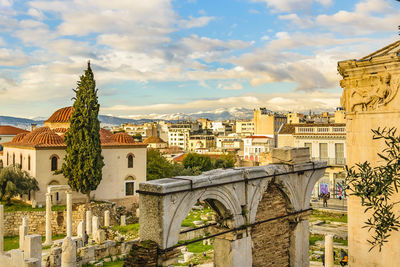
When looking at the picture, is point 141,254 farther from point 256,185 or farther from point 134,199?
point 134,199

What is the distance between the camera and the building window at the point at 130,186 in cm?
3148

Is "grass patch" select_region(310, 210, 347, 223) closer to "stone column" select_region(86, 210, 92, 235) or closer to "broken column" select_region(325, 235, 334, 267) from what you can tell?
"broken column" select_region(325, 235, 334, 267)

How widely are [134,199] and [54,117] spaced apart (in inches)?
391

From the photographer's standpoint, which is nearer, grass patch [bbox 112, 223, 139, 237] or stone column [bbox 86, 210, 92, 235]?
grass patch [bbox 112, 223, 139, 237]

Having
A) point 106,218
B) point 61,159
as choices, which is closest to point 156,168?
point 61,159

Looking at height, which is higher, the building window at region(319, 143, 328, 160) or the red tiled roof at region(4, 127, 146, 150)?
the red tiled roof at region(4, 127, 146, 150)

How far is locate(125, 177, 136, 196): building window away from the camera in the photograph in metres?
31.5

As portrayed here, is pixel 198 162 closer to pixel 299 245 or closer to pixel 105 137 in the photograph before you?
pixel 105 137

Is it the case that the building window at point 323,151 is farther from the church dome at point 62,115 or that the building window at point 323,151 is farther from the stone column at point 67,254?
the stone column at point 67,254

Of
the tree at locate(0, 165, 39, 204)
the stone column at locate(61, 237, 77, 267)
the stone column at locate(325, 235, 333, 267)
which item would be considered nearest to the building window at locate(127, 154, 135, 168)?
the tree at locate(0, 165, 39, 204)

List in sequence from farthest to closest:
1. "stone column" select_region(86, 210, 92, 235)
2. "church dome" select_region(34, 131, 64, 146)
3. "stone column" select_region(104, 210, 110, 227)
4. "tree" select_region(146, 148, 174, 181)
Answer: "tree" select_region(146, 148, 174, 181) < "church dome" select_region(34, 131, 64, 146) < "stone column" select_region(104, 210, 110, 227) < "stone column" select_region(86, 210, 92, 235)

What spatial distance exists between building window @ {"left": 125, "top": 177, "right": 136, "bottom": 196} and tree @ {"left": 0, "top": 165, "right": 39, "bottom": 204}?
7.13 metres

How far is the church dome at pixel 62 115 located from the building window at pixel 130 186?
7508 millimetres

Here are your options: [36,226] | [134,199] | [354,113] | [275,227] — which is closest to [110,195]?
[134,199]
